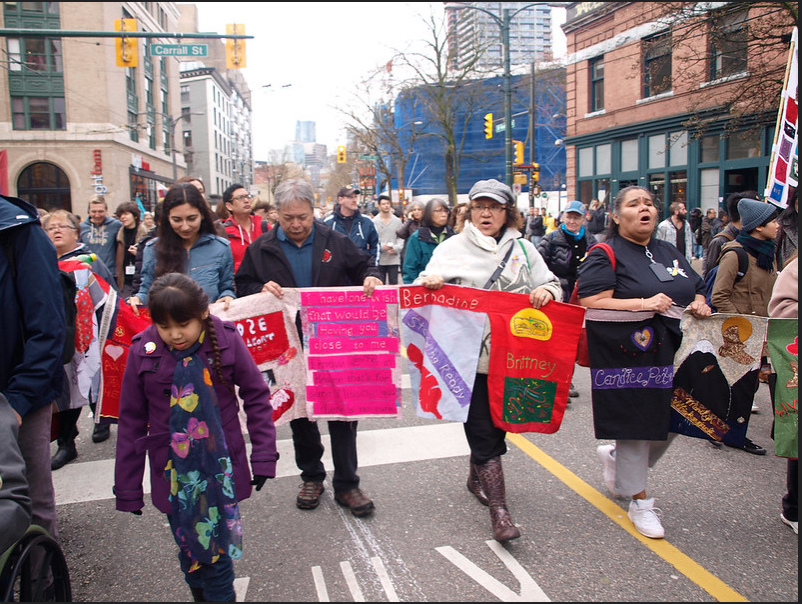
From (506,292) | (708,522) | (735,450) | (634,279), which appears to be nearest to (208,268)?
(506,292)

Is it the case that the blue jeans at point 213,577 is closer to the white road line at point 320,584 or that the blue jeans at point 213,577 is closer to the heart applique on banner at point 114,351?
the white road line at point 320,584

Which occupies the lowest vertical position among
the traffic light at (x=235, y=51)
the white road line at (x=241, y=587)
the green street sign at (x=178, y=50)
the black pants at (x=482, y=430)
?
the white road line at (x=241, y=587)

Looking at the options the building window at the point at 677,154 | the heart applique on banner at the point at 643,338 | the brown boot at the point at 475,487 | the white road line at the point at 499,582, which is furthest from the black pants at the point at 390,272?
the building window at the point at 677,154

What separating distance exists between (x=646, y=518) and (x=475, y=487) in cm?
107

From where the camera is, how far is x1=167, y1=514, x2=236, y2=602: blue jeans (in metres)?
2.77

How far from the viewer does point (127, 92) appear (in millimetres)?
44094

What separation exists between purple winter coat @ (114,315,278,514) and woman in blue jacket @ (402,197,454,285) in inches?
182

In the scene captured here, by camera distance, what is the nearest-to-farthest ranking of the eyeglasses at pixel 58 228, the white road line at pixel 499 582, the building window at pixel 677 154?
the white road line at pixel 499 582
the eyeglasses at pixel 58 228
the building window at pixel 677 154

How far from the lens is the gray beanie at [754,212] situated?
4.89 meters

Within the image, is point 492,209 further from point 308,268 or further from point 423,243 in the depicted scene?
point 423,243

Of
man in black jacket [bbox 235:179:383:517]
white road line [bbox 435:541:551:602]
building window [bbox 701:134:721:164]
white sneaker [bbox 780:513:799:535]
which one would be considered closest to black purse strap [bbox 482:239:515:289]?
man in black jacket [bbox 235:179:383:517]

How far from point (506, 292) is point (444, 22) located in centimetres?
3440

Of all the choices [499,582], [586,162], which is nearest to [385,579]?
[499,582]

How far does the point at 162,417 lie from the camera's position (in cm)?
277
